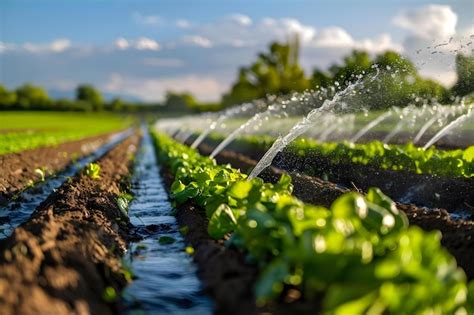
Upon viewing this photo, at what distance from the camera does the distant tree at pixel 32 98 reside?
106738 millimetres

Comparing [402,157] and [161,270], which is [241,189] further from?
[402,157]

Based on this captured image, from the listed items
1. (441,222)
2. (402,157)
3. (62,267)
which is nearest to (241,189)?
(62,267)

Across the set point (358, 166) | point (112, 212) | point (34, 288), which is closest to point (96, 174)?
point (112, 212)

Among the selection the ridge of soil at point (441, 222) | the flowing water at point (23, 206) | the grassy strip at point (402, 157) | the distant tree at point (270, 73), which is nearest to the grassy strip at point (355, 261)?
the ridge of soil at point (441, 222)

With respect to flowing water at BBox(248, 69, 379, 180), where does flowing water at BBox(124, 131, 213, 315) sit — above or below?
below

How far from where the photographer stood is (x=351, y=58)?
53250 millimetres

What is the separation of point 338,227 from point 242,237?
112cm

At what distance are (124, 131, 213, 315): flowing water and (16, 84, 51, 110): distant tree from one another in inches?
3968

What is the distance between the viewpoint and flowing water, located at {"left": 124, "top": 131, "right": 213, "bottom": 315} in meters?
4.69

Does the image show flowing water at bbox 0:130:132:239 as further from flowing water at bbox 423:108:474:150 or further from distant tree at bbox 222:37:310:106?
distant tree at bbox 222:37:310:106

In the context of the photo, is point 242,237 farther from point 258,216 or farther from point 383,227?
point 383,227

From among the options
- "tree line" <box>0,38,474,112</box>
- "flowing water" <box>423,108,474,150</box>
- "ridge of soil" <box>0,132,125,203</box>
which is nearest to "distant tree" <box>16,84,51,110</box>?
"tree line" <box>0,38,474,112</box>

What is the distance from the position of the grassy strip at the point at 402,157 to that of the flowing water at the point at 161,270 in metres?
4.37

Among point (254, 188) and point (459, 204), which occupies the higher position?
point (254, 188)
